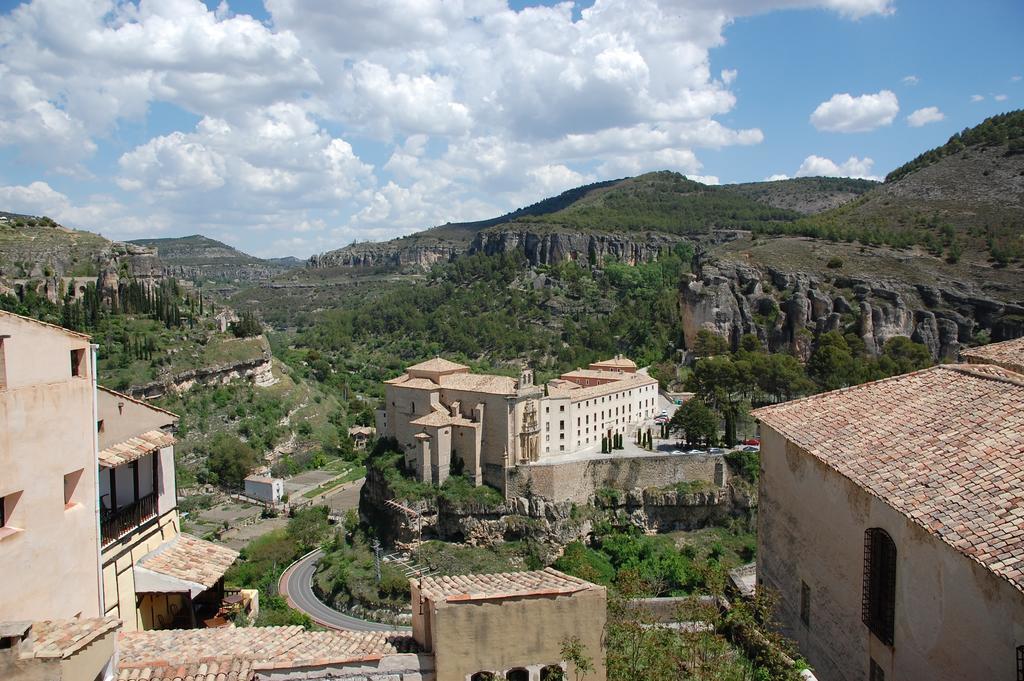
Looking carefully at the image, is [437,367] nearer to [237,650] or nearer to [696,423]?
[696,423]

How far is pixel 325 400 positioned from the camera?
78.4 m

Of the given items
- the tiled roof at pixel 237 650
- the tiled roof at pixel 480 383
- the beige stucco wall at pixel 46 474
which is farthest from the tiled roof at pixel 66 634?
the tiled roof at pixel 480 383

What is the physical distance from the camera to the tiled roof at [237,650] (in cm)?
759

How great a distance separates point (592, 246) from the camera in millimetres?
105250

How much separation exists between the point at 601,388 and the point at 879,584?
3431 centimetres

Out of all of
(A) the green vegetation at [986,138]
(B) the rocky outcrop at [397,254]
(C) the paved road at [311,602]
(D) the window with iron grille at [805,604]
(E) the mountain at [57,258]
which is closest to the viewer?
(D) the window with iron grille at [805,604]

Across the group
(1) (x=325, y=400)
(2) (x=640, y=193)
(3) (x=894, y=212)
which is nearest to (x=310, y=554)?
(1) (x=325, y=400)

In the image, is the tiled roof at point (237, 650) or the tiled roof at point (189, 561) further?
the tiled roof at point (189, 561)

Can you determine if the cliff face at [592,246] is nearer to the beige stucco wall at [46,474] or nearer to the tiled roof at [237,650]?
the tiled roof at [237,650]

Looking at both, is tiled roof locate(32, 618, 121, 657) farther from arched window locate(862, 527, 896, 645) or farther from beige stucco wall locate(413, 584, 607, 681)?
arched window locate(862, 527, 896, 645)

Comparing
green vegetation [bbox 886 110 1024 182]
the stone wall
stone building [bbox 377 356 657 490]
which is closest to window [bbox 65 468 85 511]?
stone building [bbox 377 356 657 490]

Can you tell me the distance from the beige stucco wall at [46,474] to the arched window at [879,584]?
28.9 ft

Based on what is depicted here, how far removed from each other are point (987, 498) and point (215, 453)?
59.2 m

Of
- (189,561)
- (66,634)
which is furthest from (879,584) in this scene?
(189,561)
